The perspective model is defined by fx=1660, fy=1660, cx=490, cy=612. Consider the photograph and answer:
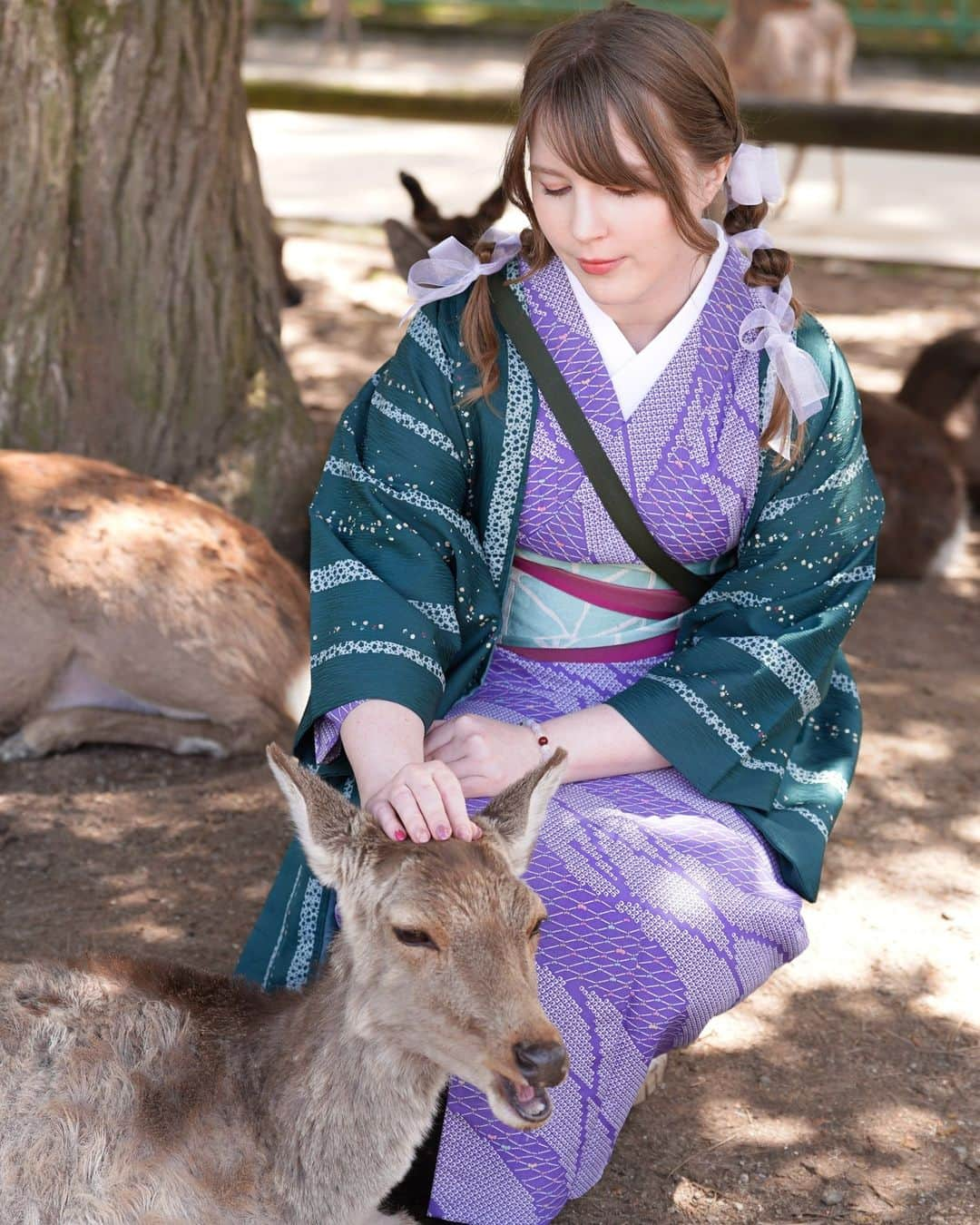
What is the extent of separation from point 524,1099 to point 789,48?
10852 millimetres

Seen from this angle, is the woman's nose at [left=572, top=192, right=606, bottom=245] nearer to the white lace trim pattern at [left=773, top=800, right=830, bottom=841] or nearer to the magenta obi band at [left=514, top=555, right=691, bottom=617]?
the magenta obi band at [left=514, top=555, right=691, bottom=617]

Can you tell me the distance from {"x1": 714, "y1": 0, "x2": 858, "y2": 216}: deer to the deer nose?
1018 centimetres

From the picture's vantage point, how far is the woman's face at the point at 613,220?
2.77m

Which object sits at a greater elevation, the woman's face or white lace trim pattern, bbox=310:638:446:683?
the woman's face

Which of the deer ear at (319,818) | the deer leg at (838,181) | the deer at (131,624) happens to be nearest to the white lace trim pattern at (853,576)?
the deer ear at (319,818)

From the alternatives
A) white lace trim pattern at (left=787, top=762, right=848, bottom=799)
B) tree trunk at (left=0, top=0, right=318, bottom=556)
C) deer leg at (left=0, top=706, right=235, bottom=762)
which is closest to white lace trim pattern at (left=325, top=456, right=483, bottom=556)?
white lace trim pattern at (left=787, top=762, right=848, bottom=799)

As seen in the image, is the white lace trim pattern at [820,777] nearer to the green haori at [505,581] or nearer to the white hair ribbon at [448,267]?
the green haori at [505,581]

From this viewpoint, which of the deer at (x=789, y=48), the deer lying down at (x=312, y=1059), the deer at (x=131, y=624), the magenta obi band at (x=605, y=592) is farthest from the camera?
the deer at (x=789, y=48)

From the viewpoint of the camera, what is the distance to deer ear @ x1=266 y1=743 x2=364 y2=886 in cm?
238

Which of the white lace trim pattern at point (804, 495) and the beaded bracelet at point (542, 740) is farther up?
the white lace trim pattern at point (804, 495)

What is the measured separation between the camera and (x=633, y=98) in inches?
107

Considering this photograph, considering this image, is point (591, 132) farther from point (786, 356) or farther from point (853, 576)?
point (853, 576)

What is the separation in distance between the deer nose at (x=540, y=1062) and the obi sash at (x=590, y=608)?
106 centimetres

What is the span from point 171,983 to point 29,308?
2770 millimetres
